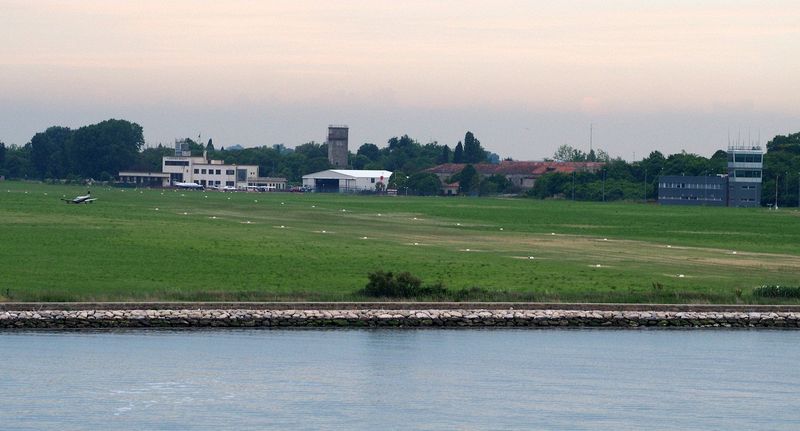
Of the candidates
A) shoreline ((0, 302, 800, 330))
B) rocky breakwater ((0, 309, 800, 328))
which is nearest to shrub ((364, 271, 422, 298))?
shoreline ((0, 302, 800, 330))

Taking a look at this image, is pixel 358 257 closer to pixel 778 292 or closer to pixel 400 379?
pixel 778 292

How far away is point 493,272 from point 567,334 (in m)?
27.0

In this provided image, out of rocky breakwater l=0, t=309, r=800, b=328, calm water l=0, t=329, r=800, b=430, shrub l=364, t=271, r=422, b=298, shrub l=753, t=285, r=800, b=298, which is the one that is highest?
shrub l=364, t=271, r=422, b=298

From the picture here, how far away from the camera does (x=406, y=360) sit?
53.8m

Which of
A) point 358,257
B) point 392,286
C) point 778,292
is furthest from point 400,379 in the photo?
point 358,257

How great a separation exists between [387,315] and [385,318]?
193 mm

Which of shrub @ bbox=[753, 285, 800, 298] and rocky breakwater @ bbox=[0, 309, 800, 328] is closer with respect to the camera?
rocky breakwater @ bbox=[0, 309, 800, 328]

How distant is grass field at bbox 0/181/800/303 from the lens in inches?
2815

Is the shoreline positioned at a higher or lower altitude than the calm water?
higher

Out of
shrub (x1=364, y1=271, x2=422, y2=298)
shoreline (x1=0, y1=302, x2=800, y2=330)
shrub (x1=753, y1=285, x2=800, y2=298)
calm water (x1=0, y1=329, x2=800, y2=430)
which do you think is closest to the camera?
calm water (x1=0, y1=329, x2=800, y2=430)

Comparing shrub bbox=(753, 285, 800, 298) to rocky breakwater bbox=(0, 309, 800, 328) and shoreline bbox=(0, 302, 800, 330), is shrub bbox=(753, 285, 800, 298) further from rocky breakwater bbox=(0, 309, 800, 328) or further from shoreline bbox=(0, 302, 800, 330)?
rocky breakwater bbox=(0, 309, 800, 328)

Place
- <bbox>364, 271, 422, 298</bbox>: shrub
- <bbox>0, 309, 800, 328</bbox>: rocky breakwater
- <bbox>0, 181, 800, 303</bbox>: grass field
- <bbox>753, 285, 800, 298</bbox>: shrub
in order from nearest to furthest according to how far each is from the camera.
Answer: <bbox>0, 309, 800, 328</bbox>: rocky breakwater
<bbox>364, 271, 422, 298</bbox>: shrub
<bbox>753, 285, 800, 298</bbox>: shrub
<bbox>0, 181, 800, 303</bbox>: grass field

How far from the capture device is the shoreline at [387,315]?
58.5m

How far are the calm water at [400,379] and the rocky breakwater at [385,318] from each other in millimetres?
998
